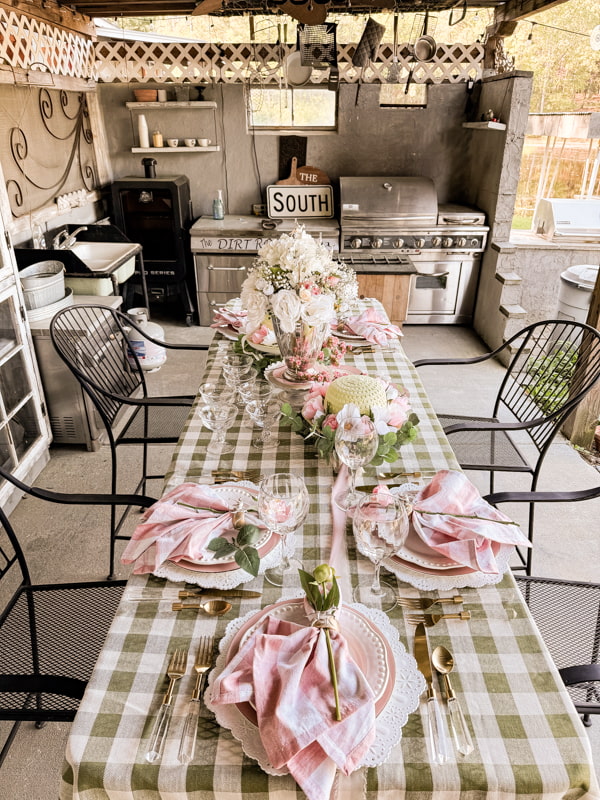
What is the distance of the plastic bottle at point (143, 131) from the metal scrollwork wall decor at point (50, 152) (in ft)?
1.35

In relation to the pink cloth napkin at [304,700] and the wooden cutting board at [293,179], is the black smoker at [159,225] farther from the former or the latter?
the pink cloth napkin at [304,700]

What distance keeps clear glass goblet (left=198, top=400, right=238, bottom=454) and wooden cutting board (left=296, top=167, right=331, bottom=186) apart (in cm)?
393

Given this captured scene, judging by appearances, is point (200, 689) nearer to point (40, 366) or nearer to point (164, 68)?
point (40, 366)

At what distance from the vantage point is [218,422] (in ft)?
5.63

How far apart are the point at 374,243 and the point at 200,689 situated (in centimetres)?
422

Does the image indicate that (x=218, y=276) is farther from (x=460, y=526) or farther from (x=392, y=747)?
(x=392, y=747)

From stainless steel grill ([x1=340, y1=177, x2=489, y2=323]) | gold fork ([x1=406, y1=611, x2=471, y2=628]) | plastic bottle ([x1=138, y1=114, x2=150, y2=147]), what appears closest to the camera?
gold fork ([x1=406, y1=611, x2=471, y2=628])

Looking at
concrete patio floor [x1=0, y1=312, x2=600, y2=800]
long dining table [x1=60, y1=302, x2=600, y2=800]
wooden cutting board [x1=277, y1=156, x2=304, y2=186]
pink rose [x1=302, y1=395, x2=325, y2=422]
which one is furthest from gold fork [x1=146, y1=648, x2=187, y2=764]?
wooden cutting board [x1=277, y1=156, x2=304, y2=186]

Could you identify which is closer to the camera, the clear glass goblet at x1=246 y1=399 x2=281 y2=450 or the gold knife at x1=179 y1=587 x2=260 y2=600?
the gold knife at x1=179 y1=587 x2=260 y2=600

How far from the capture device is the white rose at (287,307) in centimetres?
181

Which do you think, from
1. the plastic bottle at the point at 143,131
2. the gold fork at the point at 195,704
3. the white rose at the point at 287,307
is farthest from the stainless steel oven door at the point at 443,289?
the gold fork at the point at 195,704

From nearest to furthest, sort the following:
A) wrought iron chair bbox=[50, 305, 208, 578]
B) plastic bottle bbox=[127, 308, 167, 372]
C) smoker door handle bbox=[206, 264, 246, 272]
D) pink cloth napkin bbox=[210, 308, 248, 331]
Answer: wrought iron chair bbox=[50, 305, 208, 578] < pink cloth napkin bbox=[210, 308, 248, 331] < plastic bottle bbox=[127, 308, 167, 372] < smoker door handle bbox=[206, 264, 246, 272]

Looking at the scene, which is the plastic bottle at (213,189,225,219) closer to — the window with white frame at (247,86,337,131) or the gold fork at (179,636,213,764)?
the window with white frame at (247,86,337,131)

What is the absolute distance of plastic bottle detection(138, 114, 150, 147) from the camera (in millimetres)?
4879
